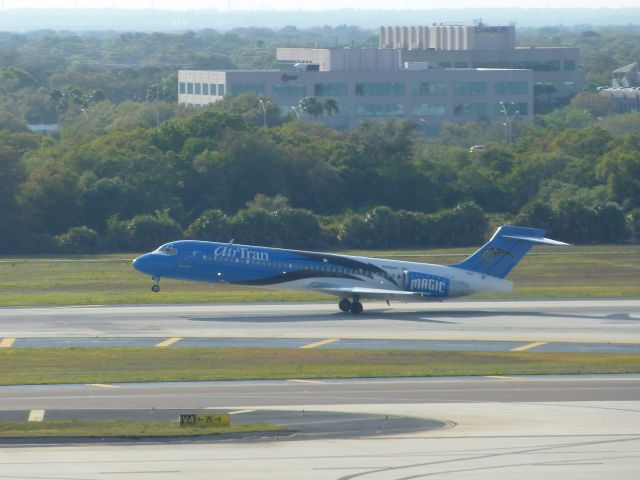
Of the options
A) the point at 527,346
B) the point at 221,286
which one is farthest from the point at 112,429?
the point at 221,286

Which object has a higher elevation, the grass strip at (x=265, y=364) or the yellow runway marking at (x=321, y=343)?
the grass strip at (x=265, y=364)

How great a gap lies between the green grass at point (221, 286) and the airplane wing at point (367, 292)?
17.4 feet

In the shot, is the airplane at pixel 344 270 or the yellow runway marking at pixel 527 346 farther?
the airplane at pixel 344 270

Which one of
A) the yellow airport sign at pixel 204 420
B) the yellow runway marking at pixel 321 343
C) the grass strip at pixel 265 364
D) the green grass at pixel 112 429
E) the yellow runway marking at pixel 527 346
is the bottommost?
the yellow runway marking at pixel 321 343

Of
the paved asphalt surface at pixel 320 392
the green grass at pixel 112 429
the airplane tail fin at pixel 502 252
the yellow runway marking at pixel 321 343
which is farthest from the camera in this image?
the airplane tail fin at pixel 502 252

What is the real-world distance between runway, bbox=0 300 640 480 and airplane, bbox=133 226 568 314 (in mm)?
1160

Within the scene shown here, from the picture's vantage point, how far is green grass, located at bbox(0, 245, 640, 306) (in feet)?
243

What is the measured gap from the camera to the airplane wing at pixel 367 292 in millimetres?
68250

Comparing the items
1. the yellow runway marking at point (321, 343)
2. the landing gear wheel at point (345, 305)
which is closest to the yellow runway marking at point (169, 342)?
the yellow runway marking at point (321, 343)

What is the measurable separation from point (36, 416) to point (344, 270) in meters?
30.8

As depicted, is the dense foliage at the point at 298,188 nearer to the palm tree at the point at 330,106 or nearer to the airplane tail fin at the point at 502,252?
the airplane tail fin at the point at 502,252

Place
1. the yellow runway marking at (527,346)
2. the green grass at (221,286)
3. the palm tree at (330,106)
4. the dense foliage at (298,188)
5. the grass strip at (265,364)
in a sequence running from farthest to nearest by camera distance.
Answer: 1. the palm tree at (330,106)
2. the dense foliage at (298,188)
3. the green grass at (221,286)
4. the yellow runway marking at (527,346)
5. the grass strip at (265,364)

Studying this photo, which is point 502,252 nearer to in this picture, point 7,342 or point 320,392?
point 7,342

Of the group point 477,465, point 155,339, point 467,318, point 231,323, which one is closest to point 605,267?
point 467,318
